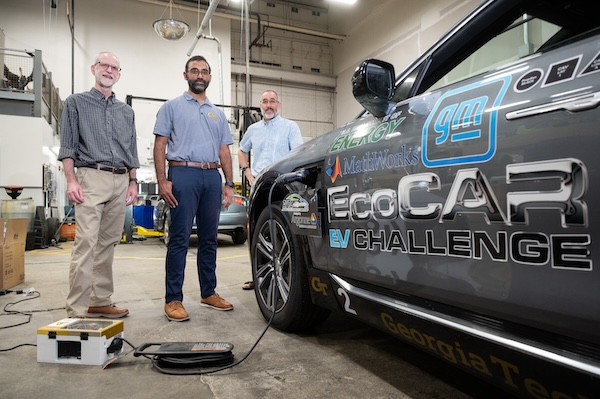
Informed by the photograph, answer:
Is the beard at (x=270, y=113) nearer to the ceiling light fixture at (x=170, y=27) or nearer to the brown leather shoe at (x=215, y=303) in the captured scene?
the brown leather shoe at (x=215, y=303)

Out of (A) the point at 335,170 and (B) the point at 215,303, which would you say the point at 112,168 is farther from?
(A) the point at 335,170

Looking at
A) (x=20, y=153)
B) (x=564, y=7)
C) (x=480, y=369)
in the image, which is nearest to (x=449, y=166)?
(x=480, y=369)

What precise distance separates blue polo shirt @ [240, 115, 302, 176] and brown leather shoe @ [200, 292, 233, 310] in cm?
122

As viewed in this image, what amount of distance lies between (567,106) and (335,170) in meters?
0.95

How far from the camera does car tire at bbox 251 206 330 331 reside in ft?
6.66

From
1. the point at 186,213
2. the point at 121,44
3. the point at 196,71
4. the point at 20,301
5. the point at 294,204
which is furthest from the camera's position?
the point at 121,44

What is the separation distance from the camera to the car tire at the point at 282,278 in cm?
203

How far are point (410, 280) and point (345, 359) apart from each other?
761 mm

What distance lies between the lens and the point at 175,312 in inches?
99.7

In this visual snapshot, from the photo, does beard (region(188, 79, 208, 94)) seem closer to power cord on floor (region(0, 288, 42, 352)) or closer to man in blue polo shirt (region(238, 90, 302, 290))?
man in blue polo shirt (region(238, 90, 302, 290))

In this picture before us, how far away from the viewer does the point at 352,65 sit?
15141 millimetres

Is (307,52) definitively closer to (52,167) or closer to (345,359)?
(52,167)

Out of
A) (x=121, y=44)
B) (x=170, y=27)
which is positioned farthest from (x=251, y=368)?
(x=121, y=44)

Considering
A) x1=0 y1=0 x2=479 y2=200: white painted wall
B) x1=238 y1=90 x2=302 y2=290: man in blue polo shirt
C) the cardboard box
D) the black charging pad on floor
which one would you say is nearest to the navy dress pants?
x1=238 y1=90 x2=302 y2=290: man in blue polo shirt
